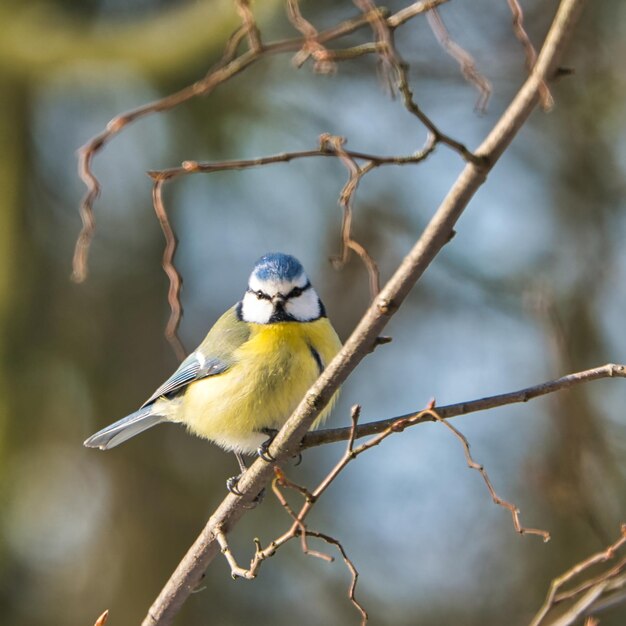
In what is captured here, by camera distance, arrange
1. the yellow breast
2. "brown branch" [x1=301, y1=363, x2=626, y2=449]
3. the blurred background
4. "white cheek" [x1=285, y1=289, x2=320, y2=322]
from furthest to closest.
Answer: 1. the blurred background
2. "white cheek" [x1=285, y1=289, x2=320, y2=322]
3. the yellow breast
4. "brown branch" [x1=301, y1=363, x2=626, y2=449]

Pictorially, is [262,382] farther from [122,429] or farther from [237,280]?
[237,280]

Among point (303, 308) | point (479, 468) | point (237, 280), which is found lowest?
point (479, 468)

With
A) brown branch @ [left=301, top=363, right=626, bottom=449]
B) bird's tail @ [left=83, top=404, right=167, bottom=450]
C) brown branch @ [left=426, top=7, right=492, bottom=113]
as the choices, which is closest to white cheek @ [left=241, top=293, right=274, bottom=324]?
bird's tail @ [left=83, top=404, right=167, bottom=450]

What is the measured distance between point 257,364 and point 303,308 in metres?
0.33

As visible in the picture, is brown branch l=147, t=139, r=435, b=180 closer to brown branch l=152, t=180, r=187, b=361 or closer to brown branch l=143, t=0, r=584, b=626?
brown branch l=143, t=0, r=584, b=626

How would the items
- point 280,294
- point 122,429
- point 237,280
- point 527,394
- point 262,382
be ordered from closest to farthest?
1. point 527,394
2. point 262,382
3. point 280,294
4. point 122,429
5. point 237,280

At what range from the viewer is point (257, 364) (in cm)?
326

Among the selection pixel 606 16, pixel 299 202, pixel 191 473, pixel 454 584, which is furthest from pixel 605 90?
pixel 191 473

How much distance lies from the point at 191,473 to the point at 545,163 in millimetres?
3214

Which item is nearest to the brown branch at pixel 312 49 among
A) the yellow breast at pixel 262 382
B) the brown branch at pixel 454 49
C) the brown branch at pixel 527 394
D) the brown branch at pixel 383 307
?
the brown branch at pixel 454 49

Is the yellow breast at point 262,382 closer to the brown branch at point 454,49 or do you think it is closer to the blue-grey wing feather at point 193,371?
the blue-grey wing feather at point 193,371

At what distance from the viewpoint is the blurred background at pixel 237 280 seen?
545 cm

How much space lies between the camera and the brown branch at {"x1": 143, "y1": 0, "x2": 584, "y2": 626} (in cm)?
159

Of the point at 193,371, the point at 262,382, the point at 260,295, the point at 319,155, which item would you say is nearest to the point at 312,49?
the point at 319,155
